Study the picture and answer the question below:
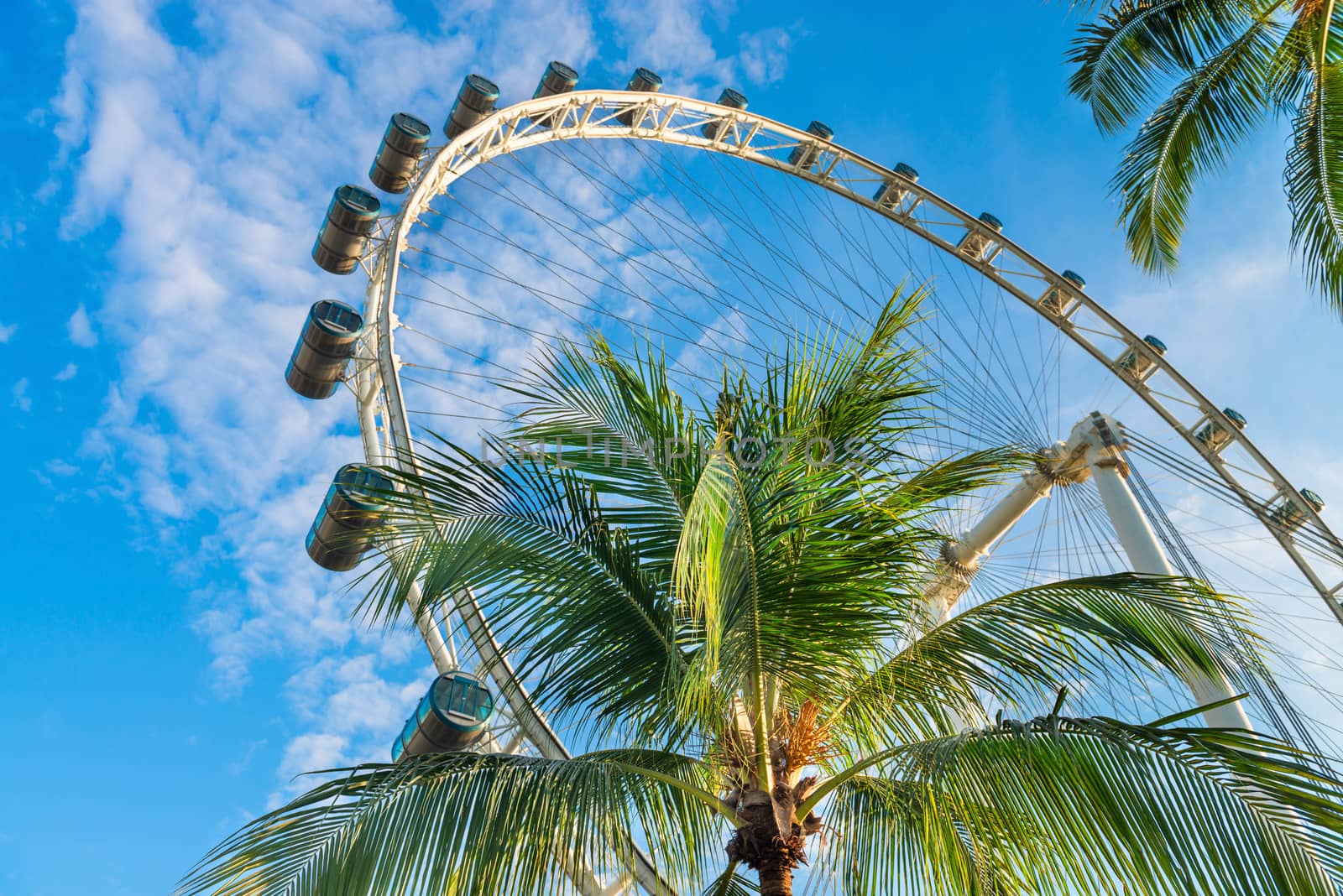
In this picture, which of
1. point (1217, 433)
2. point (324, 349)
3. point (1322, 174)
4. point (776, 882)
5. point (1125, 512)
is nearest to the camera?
point (776, 882)

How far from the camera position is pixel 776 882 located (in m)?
4.95

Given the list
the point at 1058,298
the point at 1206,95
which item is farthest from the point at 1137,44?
the point at 1058,298

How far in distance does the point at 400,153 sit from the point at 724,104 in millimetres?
6418

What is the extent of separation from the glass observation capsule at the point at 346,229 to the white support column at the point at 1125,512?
1105cm

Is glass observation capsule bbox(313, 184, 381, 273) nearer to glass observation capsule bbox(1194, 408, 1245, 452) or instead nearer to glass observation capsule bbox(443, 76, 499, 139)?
glass observation capsule bbox(443, 76, 499, 139)

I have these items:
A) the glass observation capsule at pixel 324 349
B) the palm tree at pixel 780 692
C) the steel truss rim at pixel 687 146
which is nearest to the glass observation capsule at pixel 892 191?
the steel truss rim at pixel 687 146

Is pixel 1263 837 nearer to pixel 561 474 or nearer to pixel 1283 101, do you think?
pixel 561 474

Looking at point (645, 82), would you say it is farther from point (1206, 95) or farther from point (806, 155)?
point (1206, 95)

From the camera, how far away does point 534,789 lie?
17.0 ft

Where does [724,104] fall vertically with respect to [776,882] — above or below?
above

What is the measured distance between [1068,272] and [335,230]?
13167 mm

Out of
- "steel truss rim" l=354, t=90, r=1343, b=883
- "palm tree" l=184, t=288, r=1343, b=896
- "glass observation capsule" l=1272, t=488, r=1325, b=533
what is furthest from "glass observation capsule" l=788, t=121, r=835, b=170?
"palm tree" l=184, t=288, r=1343, b=896

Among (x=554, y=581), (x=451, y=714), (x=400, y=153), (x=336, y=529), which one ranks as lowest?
(x=554, y=581)

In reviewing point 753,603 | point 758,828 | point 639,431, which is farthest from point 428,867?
point 639,431
